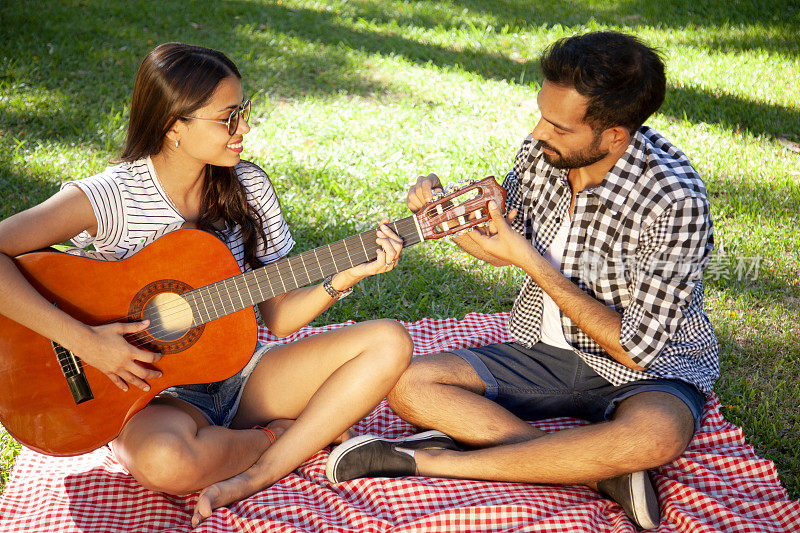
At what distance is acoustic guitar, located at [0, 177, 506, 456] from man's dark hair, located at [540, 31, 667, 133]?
563 mm

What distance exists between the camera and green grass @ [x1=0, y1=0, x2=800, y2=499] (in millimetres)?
4227

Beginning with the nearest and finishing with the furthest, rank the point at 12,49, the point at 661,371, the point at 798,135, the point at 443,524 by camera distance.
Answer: the point at 443,524 < the point at 661,371 < the point at 798,135 < the point at 12,49

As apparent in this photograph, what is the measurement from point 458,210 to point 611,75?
87 centimetres

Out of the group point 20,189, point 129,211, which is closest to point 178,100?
point 129,211

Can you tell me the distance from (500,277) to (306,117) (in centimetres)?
273

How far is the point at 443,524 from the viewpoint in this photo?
2570mm

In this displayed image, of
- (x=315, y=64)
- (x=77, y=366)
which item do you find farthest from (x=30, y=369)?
(x=315, y=64)

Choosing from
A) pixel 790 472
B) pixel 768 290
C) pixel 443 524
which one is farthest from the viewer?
pixel 768 290

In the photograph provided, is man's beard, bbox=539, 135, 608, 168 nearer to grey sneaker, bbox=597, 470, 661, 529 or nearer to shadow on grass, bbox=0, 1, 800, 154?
grey sneaker, bbox=597, 470, 661, 529

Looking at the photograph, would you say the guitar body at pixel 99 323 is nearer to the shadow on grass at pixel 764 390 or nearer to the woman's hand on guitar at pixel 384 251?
the woman's hand on guitar at pixel 384 251

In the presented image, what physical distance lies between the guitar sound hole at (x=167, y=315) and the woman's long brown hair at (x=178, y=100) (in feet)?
1.10

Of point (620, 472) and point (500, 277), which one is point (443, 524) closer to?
point (620, 472)

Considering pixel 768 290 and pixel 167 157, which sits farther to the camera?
pixel 768 290

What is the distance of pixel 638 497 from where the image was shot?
2.63 meters
